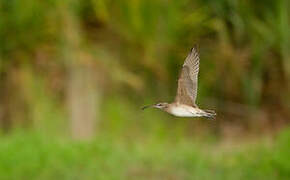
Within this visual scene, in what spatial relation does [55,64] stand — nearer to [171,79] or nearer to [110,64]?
[110,64]

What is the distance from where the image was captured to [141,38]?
7.42m

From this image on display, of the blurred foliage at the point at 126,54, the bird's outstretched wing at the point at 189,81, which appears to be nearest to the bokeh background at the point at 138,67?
the blurred foliage at the point at 126,54

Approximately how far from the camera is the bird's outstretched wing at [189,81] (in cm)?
291

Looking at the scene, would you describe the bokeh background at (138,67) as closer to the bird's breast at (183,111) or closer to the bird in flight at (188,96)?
the bird in flight at (188,96)

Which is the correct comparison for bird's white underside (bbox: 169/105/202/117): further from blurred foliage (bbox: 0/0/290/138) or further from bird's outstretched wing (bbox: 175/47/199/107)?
blurred foliage (bbox: 0/0/290/138)

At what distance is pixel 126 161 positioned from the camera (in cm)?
648

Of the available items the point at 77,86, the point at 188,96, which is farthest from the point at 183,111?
the point at 77,86

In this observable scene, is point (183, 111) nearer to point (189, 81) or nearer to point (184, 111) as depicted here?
point (184, 111)

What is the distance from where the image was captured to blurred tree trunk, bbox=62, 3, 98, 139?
288 inches

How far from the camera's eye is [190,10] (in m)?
7.53

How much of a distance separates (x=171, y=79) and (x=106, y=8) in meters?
0.72

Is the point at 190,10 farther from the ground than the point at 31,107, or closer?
farther from the ground

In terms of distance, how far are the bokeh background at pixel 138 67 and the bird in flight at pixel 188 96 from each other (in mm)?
3986

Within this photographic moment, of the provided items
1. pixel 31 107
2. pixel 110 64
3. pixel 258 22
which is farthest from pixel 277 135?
pixel 31 107
